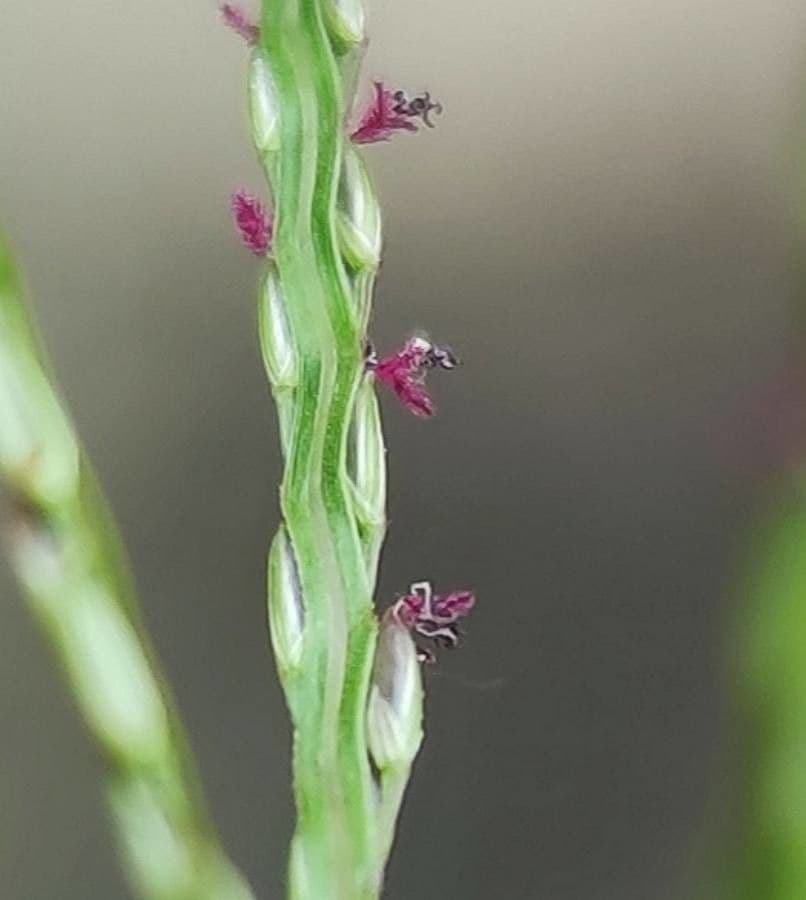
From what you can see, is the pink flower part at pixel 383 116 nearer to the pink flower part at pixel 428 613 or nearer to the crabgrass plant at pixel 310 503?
the crabgrass plant at pixel 310 503

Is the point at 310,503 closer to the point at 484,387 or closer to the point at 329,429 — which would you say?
the point at 329,429

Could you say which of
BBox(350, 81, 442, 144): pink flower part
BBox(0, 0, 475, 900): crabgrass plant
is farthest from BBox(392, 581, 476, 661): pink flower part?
BBox(350, 81, 442, 144): pink flower part

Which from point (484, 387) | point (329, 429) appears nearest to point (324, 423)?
point (329, 429)

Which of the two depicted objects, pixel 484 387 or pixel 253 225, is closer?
pixel 253 225

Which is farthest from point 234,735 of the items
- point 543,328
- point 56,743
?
point 543,328

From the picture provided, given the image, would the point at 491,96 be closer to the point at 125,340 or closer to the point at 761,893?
the point at 125,340

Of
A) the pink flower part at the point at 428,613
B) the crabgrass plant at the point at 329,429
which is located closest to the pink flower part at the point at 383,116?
the crabgrass plant at the point at 329,429

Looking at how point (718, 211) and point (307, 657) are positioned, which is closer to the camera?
point (307, 657)
